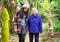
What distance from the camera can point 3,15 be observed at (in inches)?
335

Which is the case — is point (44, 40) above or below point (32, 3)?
below

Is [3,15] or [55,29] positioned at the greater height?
[3,15]

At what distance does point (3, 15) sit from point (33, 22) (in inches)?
50.2

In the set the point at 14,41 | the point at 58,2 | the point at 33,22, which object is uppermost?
the point at 58,2

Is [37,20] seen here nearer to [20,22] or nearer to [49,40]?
[20,22]

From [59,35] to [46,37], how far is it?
3.57 feet

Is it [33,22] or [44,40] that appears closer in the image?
[33,22]

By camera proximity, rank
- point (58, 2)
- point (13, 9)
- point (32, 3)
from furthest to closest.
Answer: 1. point (32, 3)
2. point (58, 2)
3. point (13, 9)

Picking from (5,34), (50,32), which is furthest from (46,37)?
(5,34)

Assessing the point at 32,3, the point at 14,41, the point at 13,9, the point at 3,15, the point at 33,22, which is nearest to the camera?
the point at 3,15

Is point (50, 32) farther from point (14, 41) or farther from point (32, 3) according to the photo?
point (32, 3)

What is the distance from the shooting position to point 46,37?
12.8 metres

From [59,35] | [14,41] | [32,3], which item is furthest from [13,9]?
[32,3]

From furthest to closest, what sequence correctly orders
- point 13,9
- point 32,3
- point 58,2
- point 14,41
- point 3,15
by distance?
point 32,3 < point 58,2 < point 13,9 < point 14,41 < point 3,15
